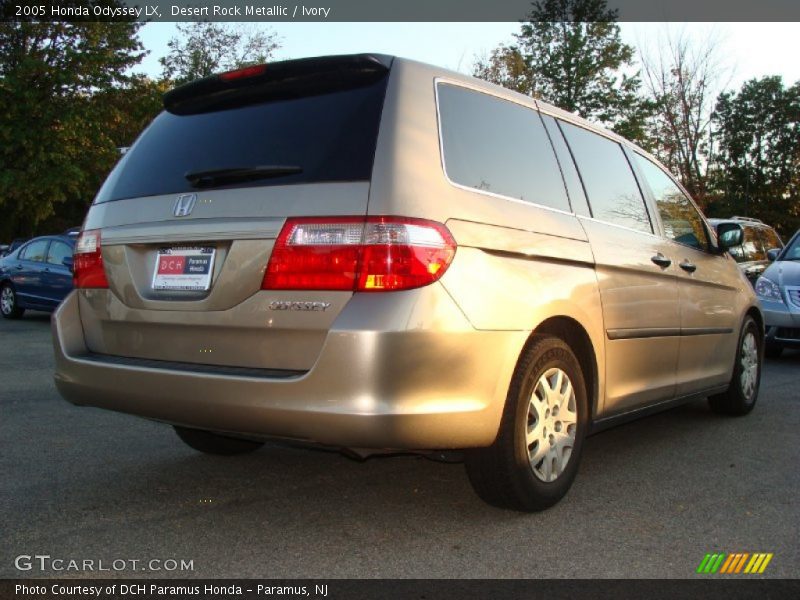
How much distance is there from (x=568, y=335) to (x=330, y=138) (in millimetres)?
1463

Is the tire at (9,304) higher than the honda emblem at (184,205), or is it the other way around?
the honda emblem at (184,205)

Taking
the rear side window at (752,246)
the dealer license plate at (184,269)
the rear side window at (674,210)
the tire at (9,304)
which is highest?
the rear side window at (674,210)

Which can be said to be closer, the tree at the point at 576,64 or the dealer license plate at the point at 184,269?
the dealer license plate at the point at 184,269

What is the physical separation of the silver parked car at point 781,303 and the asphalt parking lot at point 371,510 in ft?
13.6

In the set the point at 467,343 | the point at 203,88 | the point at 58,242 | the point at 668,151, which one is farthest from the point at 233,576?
the point at 668,151

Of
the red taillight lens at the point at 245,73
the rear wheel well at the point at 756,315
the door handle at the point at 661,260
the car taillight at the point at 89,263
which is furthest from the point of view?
the rear wheel well at the point at 756,315

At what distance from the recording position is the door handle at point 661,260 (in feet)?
14.7

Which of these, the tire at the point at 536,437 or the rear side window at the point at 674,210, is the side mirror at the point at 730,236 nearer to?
the rear side window at the point at 674,210

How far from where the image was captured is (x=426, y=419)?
2.90m

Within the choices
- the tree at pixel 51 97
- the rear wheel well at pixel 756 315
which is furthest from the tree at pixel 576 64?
the rear wheel well at pixel 756 315

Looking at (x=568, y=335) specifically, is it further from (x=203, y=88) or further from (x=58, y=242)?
(x=58, y=242)

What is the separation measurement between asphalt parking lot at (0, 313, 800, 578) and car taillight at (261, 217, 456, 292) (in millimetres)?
1023

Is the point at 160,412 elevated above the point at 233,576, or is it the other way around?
the point at 160,412

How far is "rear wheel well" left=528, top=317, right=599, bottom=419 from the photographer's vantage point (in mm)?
3638
